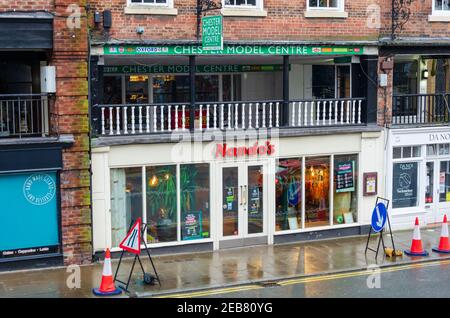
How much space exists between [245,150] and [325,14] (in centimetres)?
395

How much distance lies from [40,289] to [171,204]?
404cm

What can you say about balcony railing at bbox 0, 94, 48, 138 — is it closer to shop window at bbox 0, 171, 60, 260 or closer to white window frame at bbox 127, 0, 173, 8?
shop window at bbox 0, 171, 60, 260

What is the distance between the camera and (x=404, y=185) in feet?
64.3

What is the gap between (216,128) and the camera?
17312mm

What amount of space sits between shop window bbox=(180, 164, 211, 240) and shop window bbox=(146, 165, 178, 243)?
8.6 inches

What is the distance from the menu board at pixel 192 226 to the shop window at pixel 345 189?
375 cm

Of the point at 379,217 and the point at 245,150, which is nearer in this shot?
the point at 379,217

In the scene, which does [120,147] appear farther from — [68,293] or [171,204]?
[68,293]

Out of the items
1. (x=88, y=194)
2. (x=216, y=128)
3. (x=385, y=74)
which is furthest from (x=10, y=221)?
(x=385, y=74)

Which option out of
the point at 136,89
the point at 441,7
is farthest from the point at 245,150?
the point at 441,7

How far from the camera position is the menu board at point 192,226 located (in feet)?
Answer: 55.8

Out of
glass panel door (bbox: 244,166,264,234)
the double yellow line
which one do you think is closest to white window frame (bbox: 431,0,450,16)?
glass panel door (bbox: 244,166,264,234)

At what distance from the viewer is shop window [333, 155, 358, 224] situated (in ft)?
61.1

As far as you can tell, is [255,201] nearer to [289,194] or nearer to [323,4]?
[289,194]
